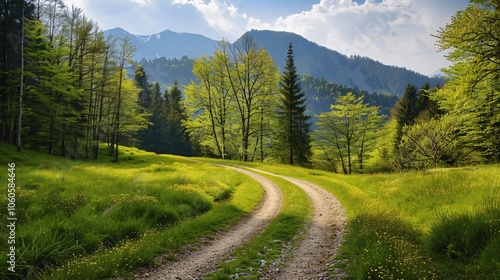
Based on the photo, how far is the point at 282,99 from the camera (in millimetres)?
46344

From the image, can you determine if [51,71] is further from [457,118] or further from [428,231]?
[457,118]

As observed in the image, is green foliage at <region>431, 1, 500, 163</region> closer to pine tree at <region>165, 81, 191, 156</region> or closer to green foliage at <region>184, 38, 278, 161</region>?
green foliage at <region>184, 38, 278, 161</region>

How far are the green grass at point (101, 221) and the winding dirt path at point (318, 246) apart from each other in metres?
3.94

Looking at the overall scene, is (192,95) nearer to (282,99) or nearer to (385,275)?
(282,99)

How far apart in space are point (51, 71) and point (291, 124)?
110ft

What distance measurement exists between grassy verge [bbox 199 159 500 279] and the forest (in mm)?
9477

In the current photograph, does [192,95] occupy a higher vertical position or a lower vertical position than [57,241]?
higher

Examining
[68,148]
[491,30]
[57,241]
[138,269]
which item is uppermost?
[491,30]

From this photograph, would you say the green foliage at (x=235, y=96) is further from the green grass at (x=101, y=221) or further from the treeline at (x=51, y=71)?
the green grass at (x=101, y=221)

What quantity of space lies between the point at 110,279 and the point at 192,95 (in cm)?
4300

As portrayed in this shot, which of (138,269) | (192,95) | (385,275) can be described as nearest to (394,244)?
(385,275)

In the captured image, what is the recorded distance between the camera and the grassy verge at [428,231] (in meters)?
6.44

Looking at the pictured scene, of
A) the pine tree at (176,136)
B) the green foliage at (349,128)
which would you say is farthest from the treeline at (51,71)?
the pine tree at (176,136)

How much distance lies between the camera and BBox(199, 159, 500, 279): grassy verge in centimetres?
644
